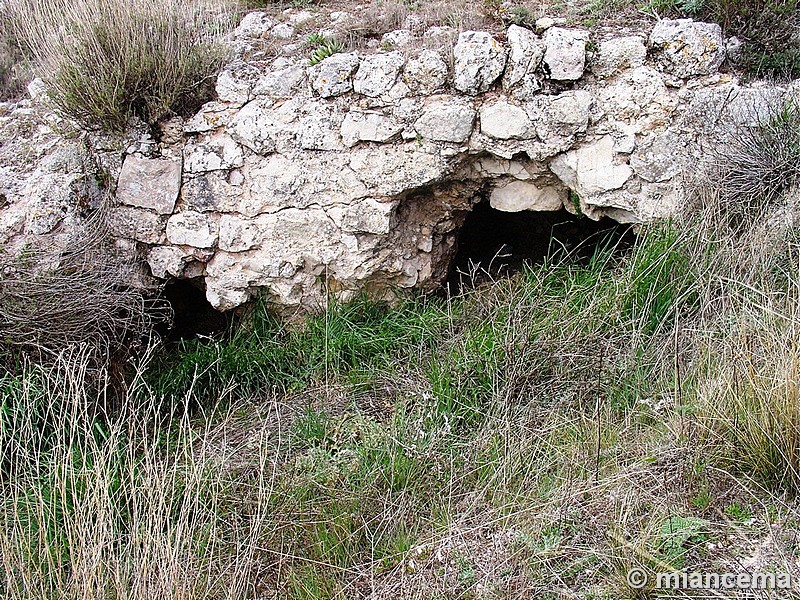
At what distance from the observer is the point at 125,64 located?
4246 millimetres

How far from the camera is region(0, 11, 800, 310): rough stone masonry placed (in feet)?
12.6

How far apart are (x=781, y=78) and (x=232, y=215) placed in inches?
122

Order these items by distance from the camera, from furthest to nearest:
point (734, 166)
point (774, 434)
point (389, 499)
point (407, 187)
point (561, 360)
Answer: point (407, 187) < point (734, 166) < point (561, 360) < point (389, 499) < point (774, 434)

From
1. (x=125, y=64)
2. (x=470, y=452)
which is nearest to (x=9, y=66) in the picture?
(x=125, y=64)

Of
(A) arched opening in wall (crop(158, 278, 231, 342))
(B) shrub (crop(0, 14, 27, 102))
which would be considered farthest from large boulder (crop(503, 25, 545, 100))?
(B) shrub (crop(0, 14, 27, 102))

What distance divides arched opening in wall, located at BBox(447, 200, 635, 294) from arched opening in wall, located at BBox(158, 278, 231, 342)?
1.58 m

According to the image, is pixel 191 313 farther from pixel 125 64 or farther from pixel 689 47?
pixel 689 47

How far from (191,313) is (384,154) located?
1816 millimetres

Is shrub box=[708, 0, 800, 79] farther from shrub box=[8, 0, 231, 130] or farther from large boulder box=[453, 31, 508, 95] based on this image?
shrub box=[8, 0, 231, 130]

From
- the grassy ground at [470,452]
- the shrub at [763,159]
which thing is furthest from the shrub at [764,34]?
the grassy ground at [470,452]

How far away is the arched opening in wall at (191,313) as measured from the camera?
4816 millimetres

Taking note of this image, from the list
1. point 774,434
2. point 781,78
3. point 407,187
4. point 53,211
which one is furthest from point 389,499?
point 781,78

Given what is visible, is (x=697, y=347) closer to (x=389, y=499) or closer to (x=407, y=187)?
(x=389, y=499)

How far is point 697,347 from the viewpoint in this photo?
10.2 feet
